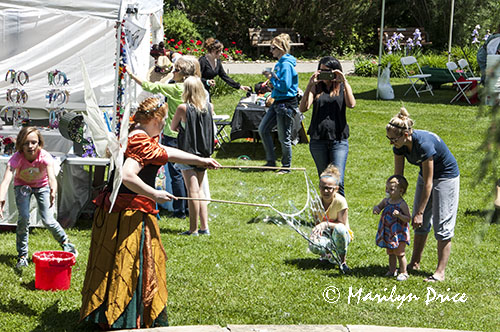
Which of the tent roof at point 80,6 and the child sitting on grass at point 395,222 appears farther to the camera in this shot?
the tent roof at point 80,6

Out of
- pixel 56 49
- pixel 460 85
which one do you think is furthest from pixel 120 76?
pixel 460 85

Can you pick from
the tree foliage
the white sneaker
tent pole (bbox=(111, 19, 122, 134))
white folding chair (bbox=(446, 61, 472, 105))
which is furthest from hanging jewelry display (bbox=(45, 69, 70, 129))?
the tree foliage

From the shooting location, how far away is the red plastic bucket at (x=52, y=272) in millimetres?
5559

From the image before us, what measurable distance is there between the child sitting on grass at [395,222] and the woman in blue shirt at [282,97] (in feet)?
11.2

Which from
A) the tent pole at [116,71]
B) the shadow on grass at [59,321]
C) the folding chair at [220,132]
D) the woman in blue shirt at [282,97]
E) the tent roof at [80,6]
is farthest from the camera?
the folding chair at [220,132]

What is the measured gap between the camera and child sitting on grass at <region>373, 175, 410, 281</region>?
19.3 ft

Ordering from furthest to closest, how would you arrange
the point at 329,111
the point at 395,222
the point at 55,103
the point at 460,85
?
the point at 460,85, the point at 55,103, the point at 329,111, the point at 395,222

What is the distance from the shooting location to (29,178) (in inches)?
245

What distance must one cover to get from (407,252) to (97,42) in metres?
7.79

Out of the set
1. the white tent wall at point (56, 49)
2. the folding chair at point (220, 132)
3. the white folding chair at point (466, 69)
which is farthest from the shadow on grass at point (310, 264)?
the white folding chair at point (466, 69)

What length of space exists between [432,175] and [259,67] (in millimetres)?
15036

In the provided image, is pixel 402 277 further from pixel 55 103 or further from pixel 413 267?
pixel 55 103

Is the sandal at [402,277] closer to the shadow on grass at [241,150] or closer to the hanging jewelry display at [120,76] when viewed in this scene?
the hanging jewelry display at [120,76]

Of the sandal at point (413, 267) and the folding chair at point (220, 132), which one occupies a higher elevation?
the folding chair at point (220, 132)
